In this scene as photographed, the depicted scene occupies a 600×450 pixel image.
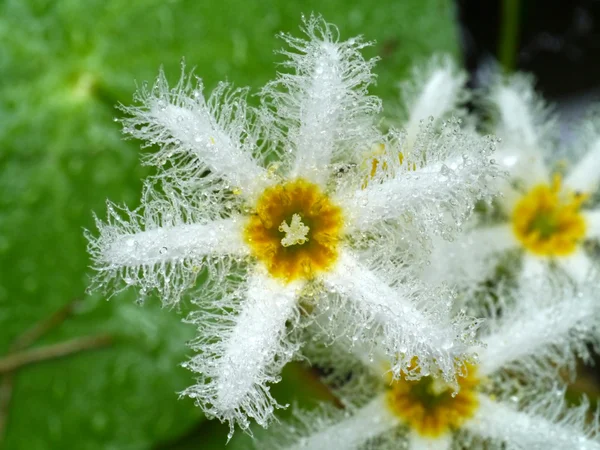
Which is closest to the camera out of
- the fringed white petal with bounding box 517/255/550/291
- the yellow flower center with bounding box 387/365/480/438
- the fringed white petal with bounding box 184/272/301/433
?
the fringed white petal with bounding box 184/272/301/433

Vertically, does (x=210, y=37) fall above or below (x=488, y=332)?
above

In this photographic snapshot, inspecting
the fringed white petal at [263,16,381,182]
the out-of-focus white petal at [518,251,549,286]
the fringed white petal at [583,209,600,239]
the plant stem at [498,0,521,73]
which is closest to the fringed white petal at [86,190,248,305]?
the fringed white petal at [263,16,381,182]

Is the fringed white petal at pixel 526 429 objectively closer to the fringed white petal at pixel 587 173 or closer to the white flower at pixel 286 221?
the white flower at pixel 286 221

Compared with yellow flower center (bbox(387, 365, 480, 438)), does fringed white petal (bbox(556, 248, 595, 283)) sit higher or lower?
higher

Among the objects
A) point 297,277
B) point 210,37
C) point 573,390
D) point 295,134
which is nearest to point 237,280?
point 297,277

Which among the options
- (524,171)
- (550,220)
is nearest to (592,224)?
(550,220)

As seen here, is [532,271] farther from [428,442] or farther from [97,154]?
[97,154]

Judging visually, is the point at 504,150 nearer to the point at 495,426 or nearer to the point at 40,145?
the point at 495,426

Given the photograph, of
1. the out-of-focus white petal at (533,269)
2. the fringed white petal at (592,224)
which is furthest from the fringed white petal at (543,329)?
the fringed white petal at (592,224)

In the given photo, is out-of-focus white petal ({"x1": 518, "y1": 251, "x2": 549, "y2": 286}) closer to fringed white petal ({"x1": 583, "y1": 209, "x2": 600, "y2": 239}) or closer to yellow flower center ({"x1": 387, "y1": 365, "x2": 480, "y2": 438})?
fringed white petal ({"x1": 583, "y1": 209, "x2": 600, "y2": 239})
